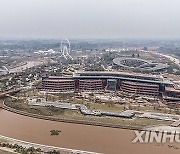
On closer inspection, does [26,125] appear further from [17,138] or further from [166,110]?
[166,110]

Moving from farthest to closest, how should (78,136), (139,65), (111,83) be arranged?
(139,65), (111,83), (78,136)

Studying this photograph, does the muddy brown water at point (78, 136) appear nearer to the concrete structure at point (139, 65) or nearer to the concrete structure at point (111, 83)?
the concrete structure at point (111, 83)

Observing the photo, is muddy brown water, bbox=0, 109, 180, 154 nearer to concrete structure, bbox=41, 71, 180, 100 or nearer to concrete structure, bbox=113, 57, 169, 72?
concrete structure, bbox=41, 71, 180, 100

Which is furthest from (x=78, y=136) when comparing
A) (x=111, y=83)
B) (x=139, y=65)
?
(x=139, y=65)

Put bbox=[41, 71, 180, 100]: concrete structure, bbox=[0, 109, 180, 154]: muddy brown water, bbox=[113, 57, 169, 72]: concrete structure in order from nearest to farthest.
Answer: bbox=[0, 109, 180, 154]: muddy brown water, bbox=[41, 71, 180, 100]: concrete structure, bbox=[113, 57, 169, 72]: concrete structure

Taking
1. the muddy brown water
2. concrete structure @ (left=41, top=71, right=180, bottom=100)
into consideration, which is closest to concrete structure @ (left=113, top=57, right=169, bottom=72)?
concrete structure @ (left=41, top=71, right=180, bottom=100)

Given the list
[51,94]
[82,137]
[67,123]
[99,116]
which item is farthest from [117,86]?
[82,137]

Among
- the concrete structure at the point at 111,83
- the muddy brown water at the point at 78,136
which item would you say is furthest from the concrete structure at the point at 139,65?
the muddy brown water at the point at 78,136

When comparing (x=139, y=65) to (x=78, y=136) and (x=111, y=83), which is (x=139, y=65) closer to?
(x=111, y=83)
